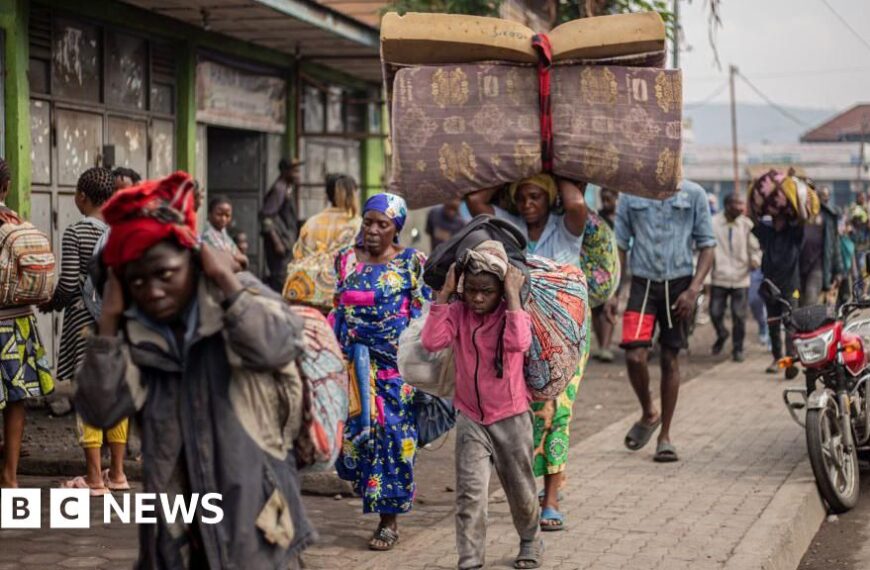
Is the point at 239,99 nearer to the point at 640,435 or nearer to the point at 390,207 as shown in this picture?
the point at 640,435

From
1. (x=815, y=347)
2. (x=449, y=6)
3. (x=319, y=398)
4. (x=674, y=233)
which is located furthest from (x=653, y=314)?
(x=449, y=6)

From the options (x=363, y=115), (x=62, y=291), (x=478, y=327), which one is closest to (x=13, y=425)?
(x=62, y=291)

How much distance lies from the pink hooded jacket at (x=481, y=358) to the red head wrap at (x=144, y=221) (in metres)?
2.39

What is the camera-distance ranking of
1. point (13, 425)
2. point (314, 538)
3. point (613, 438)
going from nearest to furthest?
point (314, 538), point (13, 425), point (613, 438)

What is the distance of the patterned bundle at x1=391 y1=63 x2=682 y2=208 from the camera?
7172 millimetres

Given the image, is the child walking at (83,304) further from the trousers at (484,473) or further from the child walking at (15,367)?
the trousers at (484,473)

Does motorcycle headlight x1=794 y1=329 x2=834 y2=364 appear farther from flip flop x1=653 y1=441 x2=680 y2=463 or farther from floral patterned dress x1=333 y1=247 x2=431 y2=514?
floral patterned dress x1=333 y1=247 x2=431 y2=514

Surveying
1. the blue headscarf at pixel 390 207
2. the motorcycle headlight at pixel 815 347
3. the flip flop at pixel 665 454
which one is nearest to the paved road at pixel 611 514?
the flip flop at pixel 665 454

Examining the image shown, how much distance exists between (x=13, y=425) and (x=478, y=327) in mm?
3165

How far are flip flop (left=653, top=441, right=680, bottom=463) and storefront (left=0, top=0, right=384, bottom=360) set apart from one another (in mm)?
5166

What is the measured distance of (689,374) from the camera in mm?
15328

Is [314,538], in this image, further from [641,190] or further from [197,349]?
[641,190]

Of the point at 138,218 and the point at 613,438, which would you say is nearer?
the point at 138,218

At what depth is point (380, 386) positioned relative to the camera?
7.00 meters
